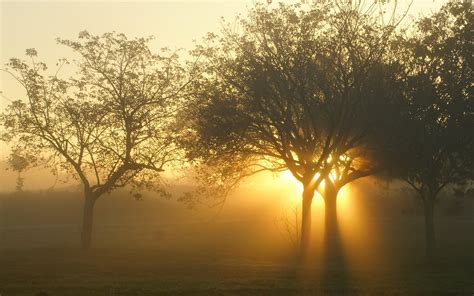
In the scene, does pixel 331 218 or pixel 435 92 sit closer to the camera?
pixel 435 92

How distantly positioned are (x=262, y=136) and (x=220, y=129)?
3231mm

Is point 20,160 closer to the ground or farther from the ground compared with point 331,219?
farther from the ground

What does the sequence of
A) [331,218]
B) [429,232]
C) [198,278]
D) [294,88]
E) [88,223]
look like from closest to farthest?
[198,278] < [294,88] < [429,232] < [88,223] < [331,218]

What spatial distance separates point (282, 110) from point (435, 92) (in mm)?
8613

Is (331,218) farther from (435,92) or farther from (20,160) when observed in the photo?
(20,160)

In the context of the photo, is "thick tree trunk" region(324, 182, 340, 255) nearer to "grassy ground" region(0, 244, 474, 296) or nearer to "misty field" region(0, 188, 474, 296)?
"misty field" region(0, 188, 474, 296)

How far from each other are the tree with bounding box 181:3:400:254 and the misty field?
266 inches

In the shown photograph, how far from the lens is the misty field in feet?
70.2

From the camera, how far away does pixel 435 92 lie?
35875 millimetres

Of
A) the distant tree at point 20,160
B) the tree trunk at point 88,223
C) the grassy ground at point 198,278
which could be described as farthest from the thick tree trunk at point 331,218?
the distant tree at point 20,160

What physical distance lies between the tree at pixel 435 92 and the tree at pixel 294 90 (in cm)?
171

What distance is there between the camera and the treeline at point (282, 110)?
34.7m

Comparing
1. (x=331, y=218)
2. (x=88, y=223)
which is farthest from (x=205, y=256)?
(x=331, y=218)

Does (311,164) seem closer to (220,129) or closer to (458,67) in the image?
(220,129)
